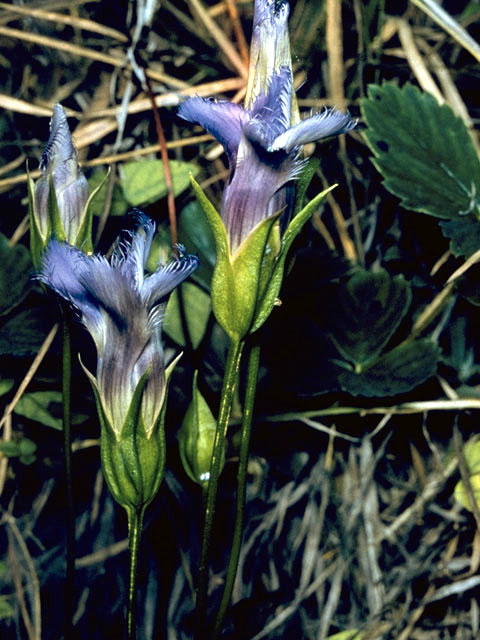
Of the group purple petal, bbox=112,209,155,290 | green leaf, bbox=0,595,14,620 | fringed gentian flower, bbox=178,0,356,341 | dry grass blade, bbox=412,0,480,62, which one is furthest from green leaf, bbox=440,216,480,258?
green leaf, bbox=0,595,14,620

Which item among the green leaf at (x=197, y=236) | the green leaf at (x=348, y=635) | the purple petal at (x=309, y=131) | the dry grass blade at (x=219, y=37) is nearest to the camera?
the purple petal at (x=309, y=131)

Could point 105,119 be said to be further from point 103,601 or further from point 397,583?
point 397,583

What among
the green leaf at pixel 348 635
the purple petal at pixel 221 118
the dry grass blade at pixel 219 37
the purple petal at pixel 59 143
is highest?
the dry grass blade at pixel 219 37

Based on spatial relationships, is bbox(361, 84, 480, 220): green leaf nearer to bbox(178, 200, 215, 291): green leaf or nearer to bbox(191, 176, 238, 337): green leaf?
bbox(178, 200, 215, 291): green leaf

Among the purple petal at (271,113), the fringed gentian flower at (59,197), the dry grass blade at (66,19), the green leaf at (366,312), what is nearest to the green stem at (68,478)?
the fringed gentian flower at (59,197)

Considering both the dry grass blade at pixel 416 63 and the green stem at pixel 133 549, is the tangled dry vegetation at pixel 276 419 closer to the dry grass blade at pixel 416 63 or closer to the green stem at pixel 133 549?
the dry grass blade at pixel 416 63

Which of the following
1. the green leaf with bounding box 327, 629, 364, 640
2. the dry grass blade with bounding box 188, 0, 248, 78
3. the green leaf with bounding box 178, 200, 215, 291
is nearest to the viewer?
the green leaf with bounding box 327, 629, 364, 640

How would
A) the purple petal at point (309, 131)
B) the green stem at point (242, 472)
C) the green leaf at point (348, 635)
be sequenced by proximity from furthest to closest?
the green leaf at point (348, 635), the green stem at point (242, 472), the purple petal at point (309, 131)

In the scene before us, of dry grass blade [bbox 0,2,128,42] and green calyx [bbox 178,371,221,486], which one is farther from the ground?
dry grass blade [bbox 0,2,128,42]
